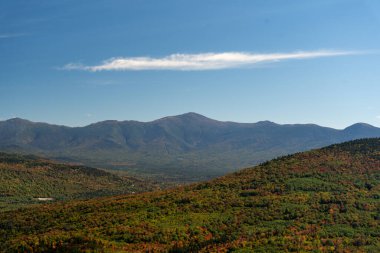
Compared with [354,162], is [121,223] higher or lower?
lower

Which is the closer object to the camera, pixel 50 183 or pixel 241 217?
pixel 241 217

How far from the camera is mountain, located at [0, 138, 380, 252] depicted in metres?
38.6

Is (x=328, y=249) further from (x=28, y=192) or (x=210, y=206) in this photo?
(x=28, y=192)

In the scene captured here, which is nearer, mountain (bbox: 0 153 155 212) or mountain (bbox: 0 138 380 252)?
mountain (bbox: 0 138 380 252)

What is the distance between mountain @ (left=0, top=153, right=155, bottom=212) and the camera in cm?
11294

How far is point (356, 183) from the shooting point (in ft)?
185

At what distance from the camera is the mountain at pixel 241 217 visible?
127ft

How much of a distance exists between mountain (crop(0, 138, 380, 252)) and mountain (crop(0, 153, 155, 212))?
4703 centimetres

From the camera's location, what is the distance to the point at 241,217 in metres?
46.7

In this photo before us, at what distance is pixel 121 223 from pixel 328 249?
23.2 metres

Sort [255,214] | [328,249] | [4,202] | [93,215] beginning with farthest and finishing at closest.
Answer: [4,202] < [93,215] < [255,214] < [328,249]

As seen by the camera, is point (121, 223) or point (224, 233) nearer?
point (224, 233)

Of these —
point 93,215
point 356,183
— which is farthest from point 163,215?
point 356,183

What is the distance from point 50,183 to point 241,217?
317 feet
